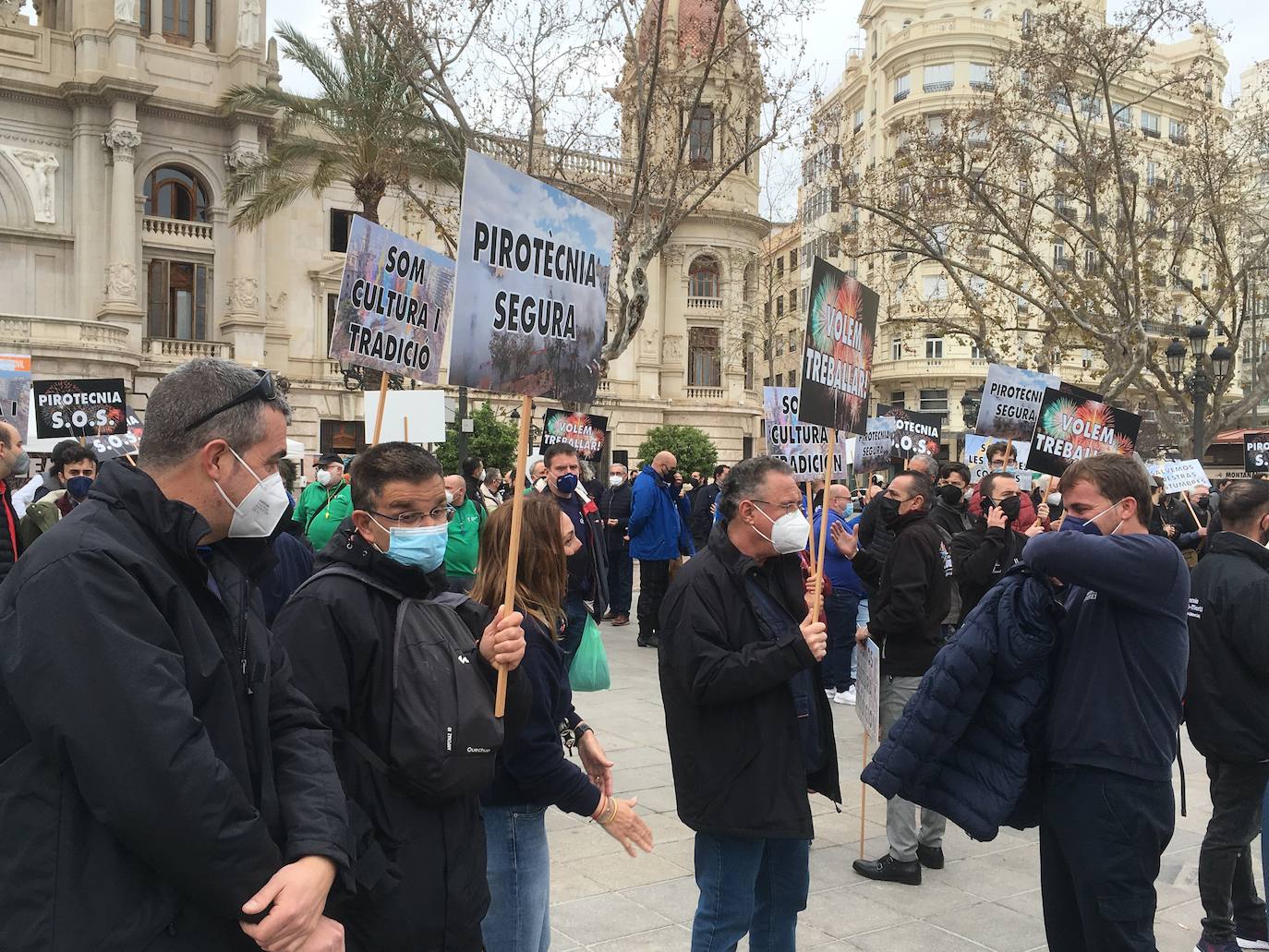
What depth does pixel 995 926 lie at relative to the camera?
16.4ft

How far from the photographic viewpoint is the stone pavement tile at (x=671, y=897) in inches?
199

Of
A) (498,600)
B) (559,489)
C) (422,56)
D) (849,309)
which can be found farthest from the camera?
(422,56)

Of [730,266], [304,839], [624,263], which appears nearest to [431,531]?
[304,839]

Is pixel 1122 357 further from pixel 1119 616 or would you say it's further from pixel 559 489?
pixel 1119 616

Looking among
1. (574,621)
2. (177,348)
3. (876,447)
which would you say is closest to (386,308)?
(574,621)

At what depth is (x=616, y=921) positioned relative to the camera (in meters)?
4.93

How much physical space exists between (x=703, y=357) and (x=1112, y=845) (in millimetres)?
42084

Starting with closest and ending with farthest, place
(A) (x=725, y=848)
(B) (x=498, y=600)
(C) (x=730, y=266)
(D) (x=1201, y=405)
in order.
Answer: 1. (B) (x=498, y=600)
2. (A) (x=725, y=848)
3. (D) (x=1201, y=405)
4. (C) (x=730, y=266)

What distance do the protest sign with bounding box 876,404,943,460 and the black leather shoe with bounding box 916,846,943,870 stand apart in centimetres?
992

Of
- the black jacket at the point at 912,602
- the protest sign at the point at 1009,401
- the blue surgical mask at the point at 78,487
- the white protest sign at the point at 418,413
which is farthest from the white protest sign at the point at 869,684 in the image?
the white protest sign at the point at 418,413

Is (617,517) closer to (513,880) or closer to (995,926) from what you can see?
(995,926)

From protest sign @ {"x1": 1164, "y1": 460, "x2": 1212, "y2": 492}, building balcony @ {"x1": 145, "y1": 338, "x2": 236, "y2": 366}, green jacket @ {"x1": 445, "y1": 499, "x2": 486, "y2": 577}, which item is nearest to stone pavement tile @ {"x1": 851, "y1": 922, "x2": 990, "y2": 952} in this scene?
green jacket @ {"x1": 445, "y1": 499, "x2": 486, "y2": 577}

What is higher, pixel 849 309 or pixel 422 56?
pixel 422 56

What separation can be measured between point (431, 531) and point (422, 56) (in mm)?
16578
